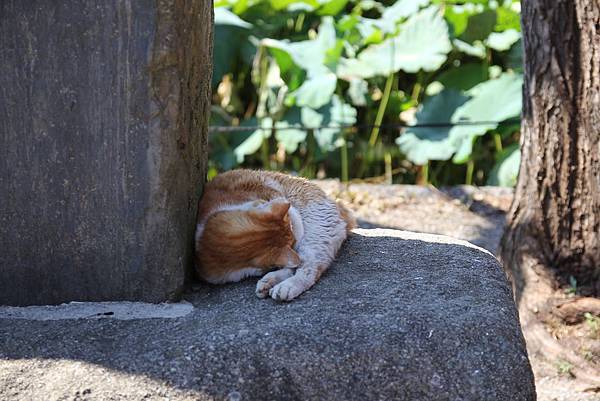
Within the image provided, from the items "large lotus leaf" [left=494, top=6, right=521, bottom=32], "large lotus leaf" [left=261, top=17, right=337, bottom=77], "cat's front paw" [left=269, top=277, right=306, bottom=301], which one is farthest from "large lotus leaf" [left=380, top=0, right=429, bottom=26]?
"cat's front paw" [left=269, top=277, right=306, bottom=301]

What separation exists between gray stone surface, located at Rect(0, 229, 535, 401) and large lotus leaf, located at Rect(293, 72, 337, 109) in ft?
11.7

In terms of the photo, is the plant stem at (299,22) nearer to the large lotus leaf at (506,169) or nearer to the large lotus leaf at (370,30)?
the large lotus leaf at (370,30)

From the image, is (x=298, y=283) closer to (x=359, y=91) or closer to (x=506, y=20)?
(x=359, y=91)

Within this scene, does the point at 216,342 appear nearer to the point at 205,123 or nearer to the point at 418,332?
the point at 418,332

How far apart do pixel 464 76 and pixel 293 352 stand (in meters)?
4.99

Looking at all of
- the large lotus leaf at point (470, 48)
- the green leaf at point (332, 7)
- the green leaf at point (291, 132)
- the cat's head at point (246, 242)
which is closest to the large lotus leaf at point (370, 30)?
the green leaf at point (332, 7)

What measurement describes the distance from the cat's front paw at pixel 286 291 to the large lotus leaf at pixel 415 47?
396cm

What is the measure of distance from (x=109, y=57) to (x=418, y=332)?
1.33 metres

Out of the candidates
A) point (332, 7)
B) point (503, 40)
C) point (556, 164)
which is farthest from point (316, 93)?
point (556, 164)

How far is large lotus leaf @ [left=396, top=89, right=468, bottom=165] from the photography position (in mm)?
6496

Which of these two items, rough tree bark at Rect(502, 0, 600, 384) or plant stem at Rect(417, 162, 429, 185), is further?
plant stem at Rect(417, 162, 429, 185)

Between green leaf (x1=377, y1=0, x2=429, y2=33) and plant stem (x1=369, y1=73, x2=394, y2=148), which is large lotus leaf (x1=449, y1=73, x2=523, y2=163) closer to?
plant stem (x1=369, y1=73, x2=394, y2=148)

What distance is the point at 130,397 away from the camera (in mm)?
2457

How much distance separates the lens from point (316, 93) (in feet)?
21.1
